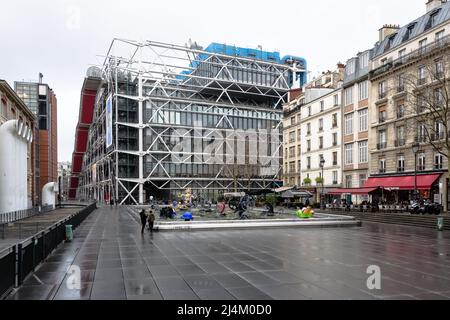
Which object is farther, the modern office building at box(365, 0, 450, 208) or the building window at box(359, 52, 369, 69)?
the building window at box(359, 52, 369, 69)

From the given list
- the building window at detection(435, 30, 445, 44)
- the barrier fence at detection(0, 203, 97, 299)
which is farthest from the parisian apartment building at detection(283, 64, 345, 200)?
the barrier fence at detection(0, 203, 97, 299)

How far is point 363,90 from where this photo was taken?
4634 centimetres

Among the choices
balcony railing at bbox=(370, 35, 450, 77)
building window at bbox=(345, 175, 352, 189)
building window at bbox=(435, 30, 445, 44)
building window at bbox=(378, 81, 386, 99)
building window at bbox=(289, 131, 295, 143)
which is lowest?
building window at bbox=(345, 175, 352, 189)

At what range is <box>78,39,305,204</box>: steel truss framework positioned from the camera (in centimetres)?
7188

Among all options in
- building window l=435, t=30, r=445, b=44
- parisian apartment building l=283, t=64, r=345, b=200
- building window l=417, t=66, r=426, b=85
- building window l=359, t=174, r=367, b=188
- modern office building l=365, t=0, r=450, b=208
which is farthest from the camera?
parisian apartment building l=283, t=64, r=345, b=200

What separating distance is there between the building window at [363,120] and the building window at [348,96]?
2.82 metres

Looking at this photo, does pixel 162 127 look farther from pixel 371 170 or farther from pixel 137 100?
pixel 371 170

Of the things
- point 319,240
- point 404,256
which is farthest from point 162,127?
point 404,256

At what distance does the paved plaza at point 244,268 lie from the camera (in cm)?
875

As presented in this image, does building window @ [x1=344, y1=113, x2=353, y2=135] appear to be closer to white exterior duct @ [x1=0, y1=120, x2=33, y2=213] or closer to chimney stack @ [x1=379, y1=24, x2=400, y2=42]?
chimney stack @ [x1=379, y1=24, x2=400, y2=42]

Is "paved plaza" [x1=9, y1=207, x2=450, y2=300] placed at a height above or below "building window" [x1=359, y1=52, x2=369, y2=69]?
below

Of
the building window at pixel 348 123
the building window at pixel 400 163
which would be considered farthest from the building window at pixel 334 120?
the building window at pixel 400 163

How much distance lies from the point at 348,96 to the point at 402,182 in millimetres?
15789

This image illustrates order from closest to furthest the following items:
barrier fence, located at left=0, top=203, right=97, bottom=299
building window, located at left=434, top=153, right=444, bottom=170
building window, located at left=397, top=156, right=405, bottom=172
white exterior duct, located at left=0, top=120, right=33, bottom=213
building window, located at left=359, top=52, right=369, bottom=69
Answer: barrier fence, located at left=0, top=203, right=97, bottom=299, white exterior duct, located at left=0, top=120, right=33, bottom=213, building window, located at left=434, top=153, right=444, bottom=170, building window, located at left=397, top=156, right=405, bottom=172, building window, located at left=359, top=52, right=369, bottom=69
